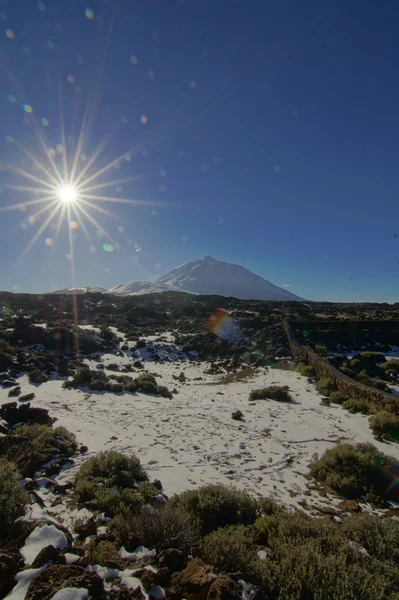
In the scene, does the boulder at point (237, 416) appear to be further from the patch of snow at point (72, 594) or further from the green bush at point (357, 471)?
the patch of snow at point (72, 594)

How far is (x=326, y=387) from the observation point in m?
14.3

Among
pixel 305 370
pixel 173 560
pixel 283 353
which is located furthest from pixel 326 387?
pixel 173 560

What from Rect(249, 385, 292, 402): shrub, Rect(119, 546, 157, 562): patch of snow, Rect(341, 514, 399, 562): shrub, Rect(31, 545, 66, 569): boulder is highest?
Rect(31, 545, 66, 569): boulder

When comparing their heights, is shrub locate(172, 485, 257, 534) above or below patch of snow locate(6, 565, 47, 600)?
below

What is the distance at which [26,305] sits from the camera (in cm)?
4350

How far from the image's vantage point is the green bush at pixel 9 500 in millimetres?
3971

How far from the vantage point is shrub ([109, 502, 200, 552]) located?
3973 millimetres

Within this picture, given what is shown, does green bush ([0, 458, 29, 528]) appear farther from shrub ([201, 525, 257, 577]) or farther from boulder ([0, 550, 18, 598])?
shrub ([201, 525, 257, 577])

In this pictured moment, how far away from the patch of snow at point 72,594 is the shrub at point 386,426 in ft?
28.3

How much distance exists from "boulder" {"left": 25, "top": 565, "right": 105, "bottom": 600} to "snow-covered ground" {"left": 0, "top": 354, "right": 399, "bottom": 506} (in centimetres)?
316

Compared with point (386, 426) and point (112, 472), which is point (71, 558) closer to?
point (112, 472)

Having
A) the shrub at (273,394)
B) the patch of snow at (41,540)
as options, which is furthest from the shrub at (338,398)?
the patch of snow at (41,540)

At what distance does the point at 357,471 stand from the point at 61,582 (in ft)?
19.7

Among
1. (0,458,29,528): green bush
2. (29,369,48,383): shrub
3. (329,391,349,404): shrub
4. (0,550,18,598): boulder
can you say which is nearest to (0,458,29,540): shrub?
(0,458,29,528): green bush
